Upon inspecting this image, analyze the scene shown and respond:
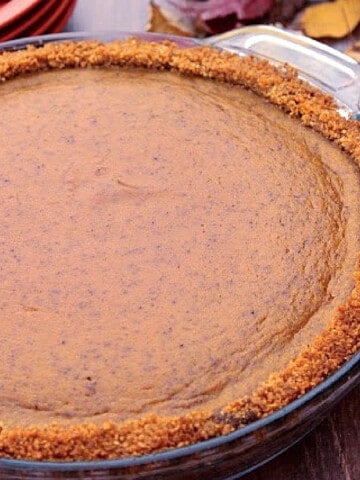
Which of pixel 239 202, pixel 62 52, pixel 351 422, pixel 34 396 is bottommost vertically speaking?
pixel 351 422

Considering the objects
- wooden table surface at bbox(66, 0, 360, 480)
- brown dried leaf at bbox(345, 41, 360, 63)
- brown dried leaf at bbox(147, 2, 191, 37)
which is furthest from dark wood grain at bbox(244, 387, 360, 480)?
brown dried leaf at bbox(147, 2, 191, 37)

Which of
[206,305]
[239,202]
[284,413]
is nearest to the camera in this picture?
[284,413]

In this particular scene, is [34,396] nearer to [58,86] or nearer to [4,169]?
[4,169]

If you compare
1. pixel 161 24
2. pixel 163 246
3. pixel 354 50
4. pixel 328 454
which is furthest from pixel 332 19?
pixel 328 454

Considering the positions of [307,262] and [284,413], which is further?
[307,262]

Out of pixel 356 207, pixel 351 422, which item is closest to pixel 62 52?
pixel 356 207

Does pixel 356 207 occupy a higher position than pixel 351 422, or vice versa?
pixel 356 207
